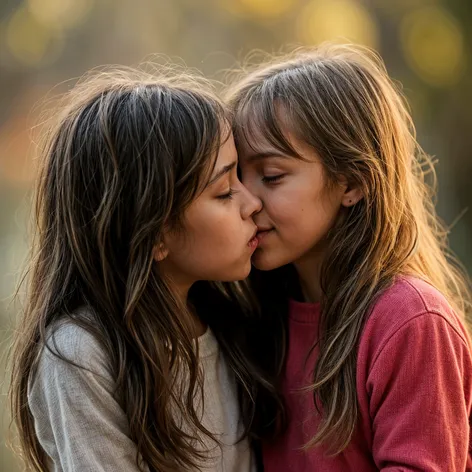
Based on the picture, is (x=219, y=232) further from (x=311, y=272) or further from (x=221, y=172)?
(x=311, y=272)

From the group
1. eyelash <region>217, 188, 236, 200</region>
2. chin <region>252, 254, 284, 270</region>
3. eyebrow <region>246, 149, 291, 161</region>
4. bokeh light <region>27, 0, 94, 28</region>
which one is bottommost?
chin <region>252, 254, 284, 270</region>

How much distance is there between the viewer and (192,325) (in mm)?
1606

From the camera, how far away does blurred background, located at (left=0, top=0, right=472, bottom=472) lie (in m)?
2.38

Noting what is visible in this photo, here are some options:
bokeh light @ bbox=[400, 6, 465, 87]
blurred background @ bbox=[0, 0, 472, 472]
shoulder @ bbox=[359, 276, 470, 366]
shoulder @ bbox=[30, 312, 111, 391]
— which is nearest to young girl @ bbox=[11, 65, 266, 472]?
shoulder @ bbox=[30, 312, 111, 391]

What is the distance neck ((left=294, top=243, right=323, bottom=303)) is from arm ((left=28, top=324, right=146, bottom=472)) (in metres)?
0.51

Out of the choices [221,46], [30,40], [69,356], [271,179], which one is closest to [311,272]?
[271,179]

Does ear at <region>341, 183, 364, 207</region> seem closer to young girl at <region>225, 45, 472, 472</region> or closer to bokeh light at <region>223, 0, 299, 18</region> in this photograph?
young girl at <region>225, 45, 472, 472</region>

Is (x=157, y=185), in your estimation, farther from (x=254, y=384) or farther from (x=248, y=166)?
(x=254, y=384)

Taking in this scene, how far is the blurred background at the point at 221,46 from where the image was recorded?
2.38 meters

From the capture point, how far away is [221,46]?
8.30 ft

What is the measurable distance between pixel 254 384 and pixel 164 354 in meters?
0.27

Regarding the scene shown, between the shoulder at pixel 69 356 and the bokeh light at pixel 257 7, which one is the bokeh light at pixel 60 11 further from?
the shoulder at pixel 69 356

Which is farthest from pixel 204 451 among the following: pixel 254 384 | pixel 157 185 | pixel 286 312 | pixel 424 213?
pixel 424 213

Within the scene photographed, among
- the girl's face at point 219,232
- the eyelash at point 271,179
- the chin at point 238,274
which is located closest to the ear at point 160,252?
the girl's face at point 219,232
